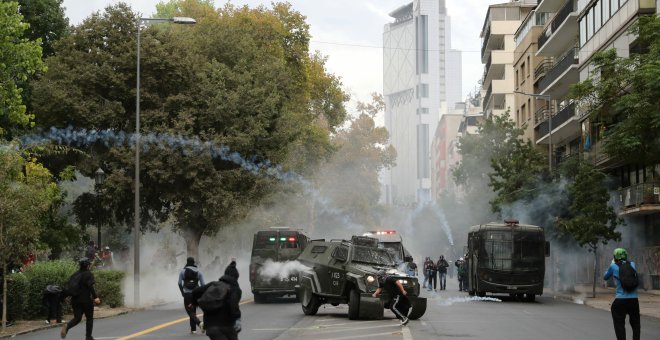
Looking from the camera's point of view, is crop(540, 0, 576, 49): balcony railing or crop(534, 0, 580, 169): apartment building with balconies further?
crop(540, 0, 576, 49): balcony railing

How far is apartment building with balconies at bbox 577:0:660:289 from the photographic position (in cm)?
4428

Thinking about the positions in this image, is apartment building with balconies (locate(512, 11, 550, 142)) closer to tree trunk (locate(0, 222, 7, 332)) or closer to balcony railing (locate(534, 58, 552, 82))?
balcony railing (locate(534, 58, 552, 82))

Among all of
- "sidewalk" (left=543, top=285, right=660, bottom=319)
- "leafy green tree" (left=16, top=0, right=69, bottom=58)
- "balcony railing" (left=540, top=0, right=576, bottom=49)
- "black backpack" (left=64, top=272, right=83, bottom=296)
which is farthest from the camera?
"balcony railing" (left=540, top=0, right=576, bottom=49)

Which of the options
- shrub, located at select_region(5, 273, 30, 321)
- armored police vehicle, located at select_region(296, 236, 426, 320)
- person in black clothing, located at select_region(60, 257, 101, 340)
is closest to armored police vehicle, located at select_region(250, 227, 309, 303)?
armored police vehicle, located at select_region(296, 236, 426, 320)

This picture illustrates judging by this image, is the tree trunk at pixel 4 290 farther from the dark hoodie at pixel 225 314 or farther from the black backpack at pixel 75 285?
the dark hoodie at pixel 225 314

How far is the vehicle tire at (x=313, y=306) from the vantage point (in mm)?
26875

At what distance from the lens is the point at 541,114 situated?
69125 millimetres

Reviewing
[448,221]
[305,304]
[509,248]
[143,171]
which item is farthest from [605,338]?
[448,221]

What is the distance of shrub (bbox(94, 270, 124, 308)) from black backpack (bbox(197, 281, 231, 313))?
67.3 feet

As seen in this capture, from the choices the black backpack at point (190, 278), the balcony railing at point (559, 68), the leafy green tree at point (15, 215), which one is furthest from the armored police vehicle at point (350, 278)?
the balcony railing at point (559, 68)

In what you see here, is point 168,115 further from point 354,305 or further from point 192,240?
point 354,305

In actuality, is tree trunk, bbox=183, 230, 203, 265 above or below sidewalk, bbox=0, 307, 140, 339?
above

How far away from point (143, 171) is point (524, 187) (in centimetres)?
2195

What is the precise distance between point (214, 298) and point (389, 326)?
1073 cm
